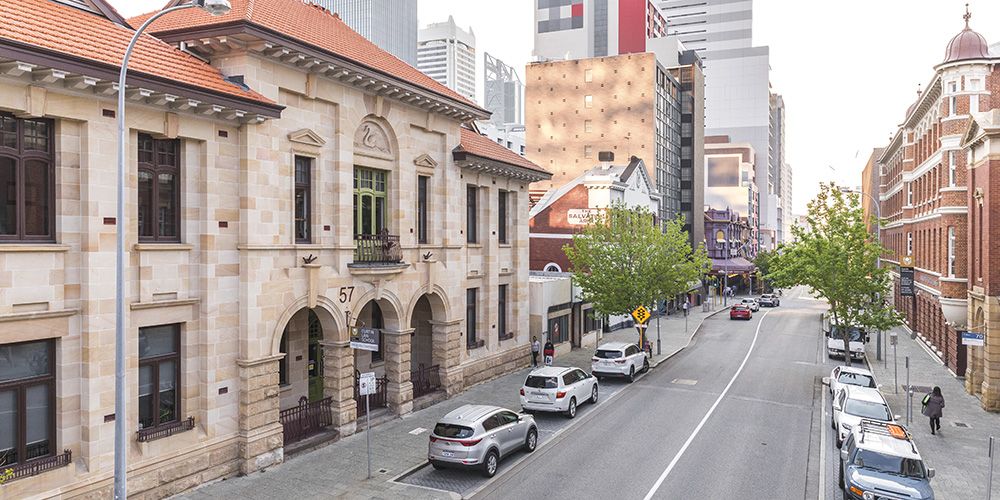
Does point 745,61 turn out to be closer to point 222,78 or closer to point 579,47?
point 579,47

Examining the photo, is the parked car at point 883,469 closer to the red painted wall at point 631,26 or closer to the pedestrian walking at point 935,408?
the pedestrian walking at point 935,408

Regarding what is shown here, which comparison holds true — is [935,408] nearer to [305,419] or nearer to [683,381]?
[683,381]

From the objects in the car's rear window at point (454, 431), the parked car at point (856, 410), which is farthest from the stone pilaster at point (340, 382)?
the parked car at point (856, 410)

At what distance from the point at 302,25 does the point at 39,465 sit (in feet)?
45.2

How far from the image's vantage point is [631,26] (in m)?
99.3

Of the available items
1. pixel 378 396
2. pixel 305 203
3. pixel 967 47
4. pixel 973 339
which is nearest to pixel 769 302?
pixel 967 47

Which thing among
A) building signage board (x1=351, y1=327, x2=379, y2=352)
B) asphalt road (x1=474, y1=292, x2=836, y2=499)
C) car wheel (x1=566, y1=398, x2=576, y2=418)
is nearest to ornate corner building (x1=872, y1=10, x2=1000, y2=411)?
asphalt road (x1=474, y1=292, x2=836, y2=499)

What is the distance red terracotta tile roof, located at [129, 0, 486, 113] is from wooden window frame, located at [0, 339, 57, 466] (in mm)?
8870

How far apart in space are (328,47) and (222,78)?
384cm

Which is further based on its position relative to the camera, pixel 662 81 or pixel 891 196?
pixel 662 81

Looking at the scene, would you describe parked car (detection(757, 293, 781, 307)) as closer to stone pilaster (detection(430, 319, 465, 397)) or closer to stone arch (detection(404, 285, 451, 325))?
stone pilaster (detection(430, 319, 465, 397))

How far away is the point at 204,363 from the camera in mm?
16266

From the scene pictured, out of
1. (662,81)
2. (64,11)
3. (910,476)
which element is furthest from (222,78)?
(662,81)

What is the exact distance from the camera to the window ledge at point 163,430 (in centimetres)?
1472
